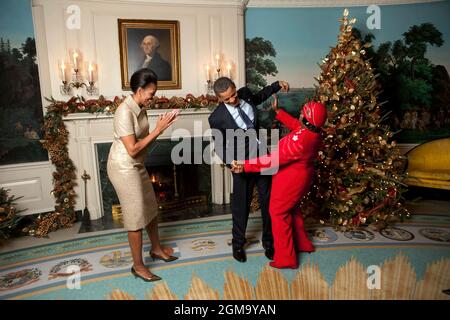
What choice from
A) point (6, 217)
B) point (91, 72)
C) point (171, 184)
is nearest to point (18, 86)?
point (91, 72)

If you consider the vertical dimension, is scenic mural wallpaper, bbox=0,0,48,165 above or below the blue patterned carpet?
above

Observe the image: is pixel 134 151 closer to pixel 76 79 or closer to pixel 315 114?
pixel 315 114

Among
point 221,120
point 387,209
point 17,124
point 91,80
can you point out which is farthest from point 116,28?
point 387,209

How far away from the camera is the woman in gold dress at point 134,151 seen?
262 cm

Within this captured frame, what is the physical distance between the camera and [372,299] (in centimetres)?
266

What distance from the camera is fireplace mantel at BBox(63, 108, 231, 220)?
14.9 ft

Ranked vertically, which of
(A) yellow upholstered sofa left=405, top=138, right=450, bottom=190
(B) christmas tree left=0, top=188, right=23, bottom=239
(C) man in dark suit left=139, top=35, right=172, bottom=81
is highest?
(C) man in dark suit left=139, top=35, right=172, bottom=81

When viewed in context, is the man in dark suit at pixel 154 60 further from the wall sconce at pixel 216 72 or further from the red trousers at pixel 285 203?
the red trousers at pixel 285 203

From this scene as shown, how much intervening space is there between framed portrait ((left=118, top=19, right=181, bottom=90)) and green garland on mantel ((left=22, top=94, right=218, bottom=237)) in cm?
47

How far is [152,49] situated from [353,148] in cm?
317

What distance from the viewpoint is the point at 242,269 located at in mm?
3158

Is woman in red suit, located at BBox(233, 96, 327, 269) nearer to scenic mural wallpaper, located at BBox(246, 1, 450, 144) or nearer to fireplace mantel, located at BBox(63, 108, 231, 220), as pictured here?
fireplace mantel, located at BBox(63, 108, 231, 220)

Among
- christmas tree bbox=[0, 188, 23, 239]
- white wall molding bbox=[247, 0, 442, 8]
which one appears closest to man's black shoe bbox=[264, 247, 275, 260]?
christmas tree bbox=[0, 188, 23, 239]
